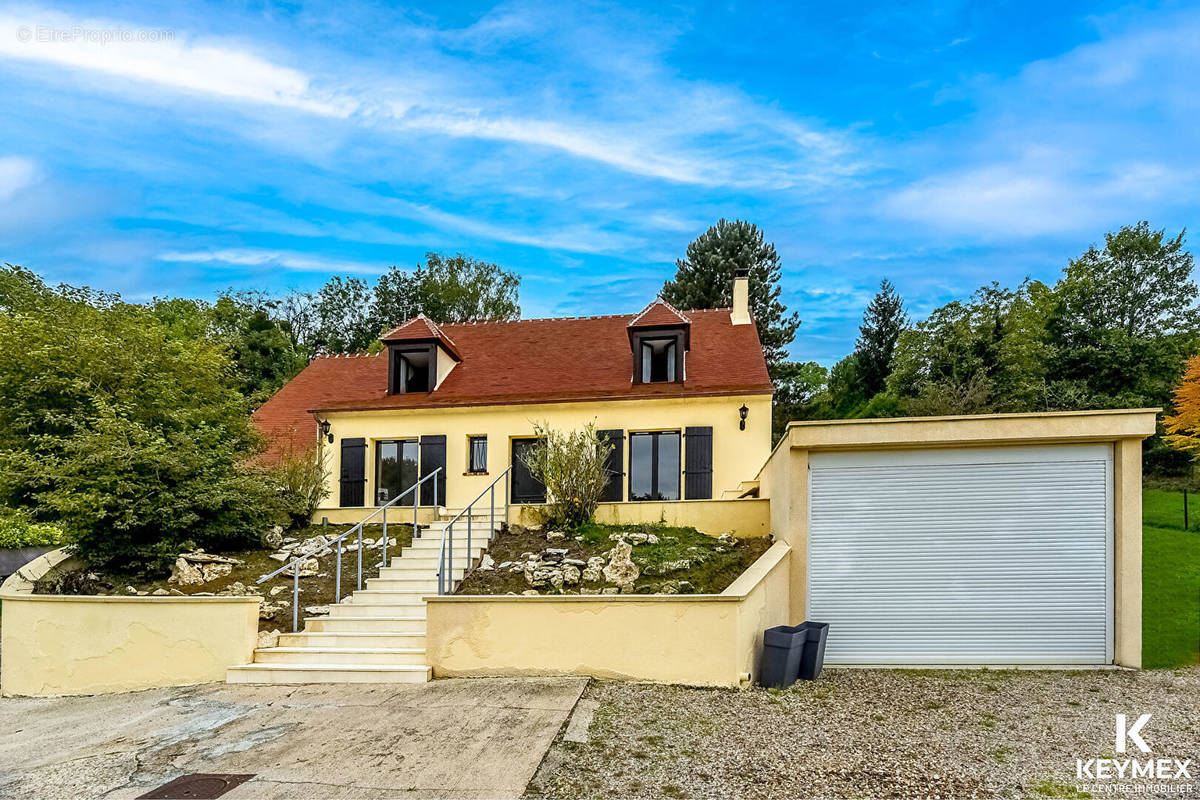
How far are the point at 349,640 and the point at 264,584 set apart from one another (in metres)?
2.68

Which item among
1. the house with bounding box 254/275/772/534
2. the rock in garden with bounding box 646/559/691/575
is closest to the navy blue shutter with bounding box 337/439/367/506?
the house with bounding box 254/275/772/534

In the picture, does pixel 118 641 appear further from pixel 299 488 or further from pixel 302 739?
pixel 299 488

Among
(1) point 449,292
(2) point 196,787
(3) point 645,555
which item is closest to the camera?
(2) point 196,787

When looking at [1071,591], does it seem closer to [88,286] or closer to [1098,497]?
[1098,497]

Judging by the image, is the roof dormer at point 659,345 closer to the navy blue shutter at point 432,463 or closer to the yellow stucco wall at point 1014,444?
the navy blue shutter at point 432,463

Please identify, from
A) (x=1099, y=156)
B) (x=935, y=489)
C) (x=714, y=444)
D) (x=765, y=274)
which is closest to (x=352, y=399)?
(x=714, y=444)

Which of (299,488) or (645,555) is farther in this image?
(299,488)

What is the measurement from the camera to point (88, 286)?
22.6 m

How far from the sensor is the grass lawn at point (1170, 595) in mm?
9180

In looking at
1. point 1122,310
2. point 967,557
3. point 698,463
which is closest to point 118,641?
point 698,463

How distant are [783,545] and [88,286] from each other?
2287cm

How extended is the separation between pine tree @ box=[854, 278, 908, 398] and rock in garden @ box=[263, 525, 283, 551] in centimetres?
3610

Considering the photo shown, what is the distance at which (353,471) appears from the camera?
16.8 meters

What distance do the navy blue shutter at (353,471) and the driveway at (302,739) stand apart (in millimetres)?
8140
